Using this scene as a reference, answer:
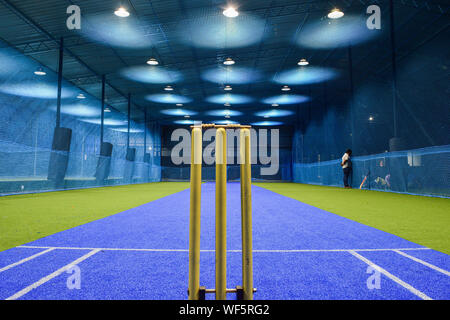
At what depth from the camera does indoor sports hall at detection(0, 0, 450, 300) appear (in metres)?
2.76

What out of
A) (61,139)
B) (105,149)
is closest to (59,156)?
(61,139)

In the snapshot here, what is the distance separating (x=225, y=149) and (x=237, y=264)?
67.4 inches

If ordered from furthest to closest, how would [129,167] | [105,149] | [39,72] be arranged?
[129,167] → [105,149] → [39,72]

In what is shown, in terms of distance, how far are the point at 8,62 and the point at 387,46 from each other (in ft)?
72.9

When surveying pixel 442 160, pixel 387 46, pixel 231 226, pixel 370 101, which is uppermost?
pixel 387 46

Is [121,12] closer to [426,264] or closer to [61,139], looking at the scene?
[61,139]

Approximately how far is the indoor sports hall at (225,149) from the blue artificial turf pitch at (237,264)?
29mm

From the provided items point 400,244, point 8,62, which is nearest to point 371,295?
point 400,244

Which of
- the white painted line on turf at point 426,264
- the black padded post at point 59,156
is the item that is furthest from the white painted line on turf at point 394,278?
the black padded post at point 59,156

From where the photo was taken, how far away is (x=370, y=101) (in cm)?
2008

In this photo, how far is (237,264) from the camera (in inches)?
134

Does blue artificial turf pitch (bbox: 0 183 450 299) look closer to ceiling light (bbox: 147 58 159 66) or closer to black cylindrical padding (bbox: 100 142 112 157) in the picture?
ceiling light (bbox: 147 58 159 66)

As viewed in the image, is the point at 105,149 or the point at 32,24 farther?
the point at 105,149

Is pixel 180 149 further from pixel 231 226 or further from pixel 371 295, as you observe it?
pixel 371 295
